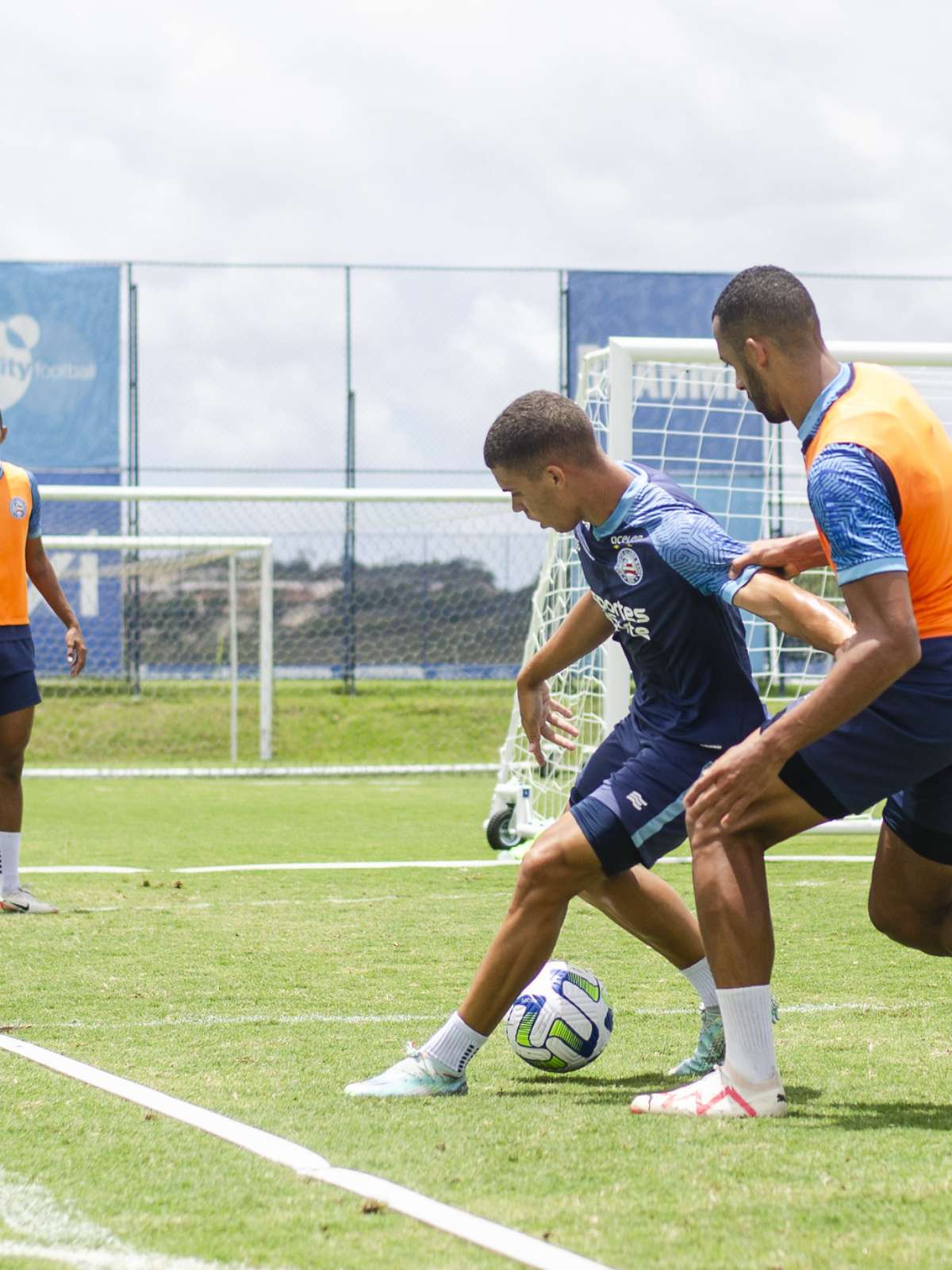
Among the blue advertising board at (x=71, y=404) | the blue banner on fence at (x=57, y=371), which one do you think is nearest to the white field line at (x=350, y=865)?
the blue advertising board at (x=71, y=404)

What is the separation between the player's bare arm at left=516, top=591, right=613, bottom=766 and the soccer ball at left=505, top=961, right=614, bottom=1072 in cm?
69

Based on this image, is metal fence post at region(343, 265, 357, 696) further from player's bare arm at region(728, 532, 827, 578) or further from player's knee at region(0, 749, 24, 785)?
player's bare arm at region(728, 532, 827, 578)

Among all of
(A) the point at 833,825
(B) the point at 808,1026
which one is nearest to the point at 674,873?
(A) the point at 833,825

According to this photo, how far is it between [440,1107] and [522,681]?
1.38 m

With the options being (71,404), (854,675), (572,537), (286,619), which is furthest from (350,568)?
(854,675)

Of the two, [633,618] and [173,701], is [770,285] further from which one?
[173,701]

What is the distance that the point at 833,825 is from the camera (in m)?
10.6

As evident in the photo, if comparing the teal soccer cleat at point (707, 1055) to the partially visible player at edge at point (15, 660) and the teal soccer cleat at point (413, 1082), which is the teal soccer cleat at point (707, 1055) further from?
the partially visible player at edge at point (15, 660)

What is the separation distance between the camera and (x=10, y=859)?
8.04 metres

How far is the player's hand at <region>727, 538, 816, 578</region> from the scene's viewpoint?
4023 millimetres

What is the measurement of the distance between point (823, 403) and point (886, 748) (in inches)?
31.5

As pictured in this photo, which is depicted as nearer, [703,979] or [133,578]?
[703,979]

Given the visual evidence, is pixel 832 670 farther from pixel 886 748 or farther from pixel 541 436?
pixel 541 436

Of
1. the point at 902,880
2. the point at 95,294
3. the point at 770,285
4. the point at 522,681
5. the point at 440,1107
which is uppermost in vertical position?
the point at 95,294
